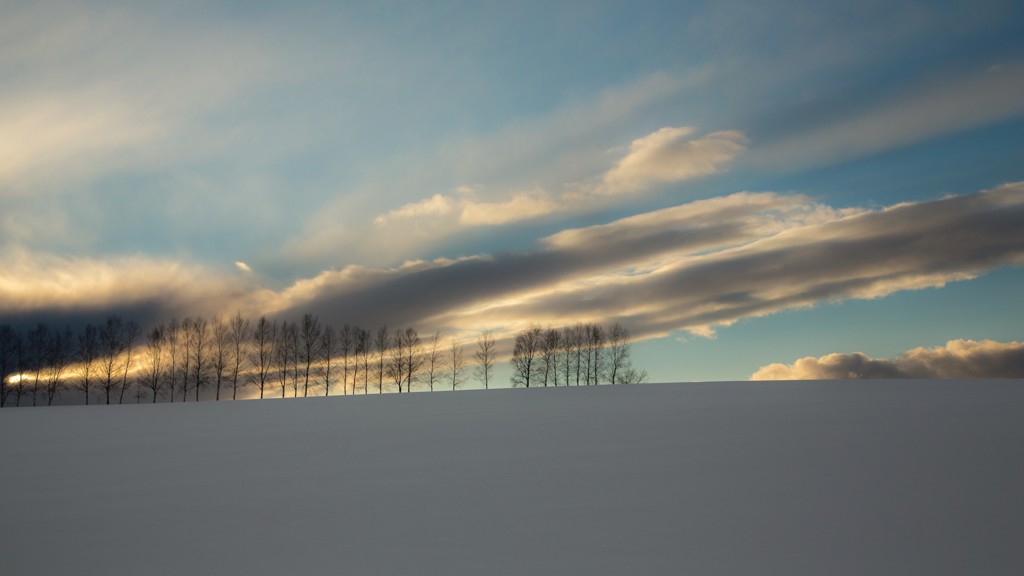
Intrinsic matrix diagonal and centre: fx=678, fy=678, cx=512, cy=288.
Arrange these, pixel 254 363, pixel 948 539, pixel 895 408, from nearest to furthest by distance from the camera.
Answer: pixel 948 539 → pixel 895 408 → pixel 254 363

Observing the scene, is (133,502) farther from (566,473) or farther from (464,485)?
(566,473)

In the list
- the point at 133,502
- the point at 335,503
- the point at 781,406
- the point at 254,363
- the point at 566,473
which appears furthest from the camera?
the point at 254,363

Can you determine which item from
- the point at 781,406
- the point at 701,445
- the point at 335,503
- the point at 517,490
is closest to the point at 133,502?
the point at 335,503

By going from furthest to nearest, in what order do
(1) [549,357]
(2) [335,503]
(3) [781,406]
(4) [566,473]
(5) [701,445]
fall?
1. (1) [549,357]
2. (3) [781,406]
3. (5) [701,445]
4. (4) [566,473]
5. (2) [335,503]

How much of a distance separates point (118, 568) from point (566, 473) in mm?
7158

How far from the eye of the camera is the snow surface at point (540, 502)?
7.31m

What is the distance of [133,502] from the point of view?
10906mm

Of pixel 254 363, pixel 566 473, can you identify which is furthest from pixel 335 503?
pixel 254 363

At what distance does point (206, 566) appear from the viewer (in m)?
7.29

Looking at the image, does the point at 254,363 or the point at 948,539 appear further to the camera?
the point at 254,363

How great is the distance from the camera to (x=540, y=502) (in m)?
9.87

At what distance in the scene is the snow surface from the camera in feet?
24.0

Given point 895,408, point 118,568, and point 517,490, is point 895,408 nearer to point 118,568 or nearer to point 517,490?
point 517,490

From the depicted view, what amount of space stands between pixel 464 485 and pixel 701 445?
21.9 feet
